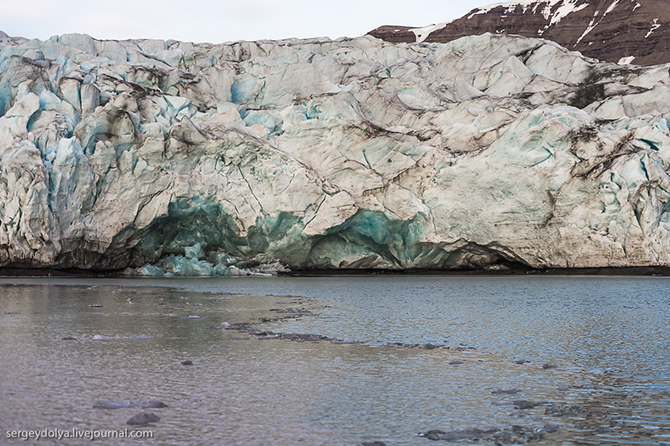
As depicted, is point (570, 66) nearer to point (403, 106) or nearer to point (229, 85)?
point (403, 106)

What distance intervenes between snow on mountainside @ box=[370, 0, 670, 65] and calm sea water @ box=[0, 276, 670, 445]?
54.1 metres

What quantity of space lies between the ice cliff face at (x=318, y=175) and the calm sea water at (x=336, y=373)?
1128 cm

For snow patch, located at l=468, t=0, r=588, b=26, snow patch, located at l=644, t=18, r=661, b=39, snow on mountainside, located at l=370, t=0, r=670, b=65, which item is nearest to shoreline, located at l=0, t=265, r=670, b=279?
snow on mountainside, located at l=370, t=0, r=670, b=65

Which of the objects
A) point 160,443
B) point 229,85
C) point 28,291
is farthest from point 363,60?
point 160,443

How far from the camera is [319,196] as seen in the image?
A: 23.5 metres

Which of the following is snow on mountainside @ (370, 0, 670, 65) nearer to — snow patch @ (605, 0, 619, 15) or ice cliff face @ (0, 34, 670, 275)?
snow patch @ (605, 0, 619, 15)

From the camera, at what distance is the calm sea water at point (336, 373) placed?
3.96 metres

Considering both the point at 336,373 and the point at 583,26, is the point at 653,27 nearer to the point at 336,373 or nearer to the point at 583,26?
the point at 583,26

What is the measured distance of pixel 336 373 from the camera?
5691 millimetres

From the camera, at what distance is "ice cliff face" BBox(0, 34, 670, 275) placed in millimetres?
21531

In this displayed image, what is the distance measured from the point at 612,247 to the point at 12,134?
2232 centimetres

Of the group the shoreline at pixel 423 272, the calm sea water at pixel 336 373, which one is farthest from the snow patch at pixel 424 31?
the calm sea water at pixel 336 373

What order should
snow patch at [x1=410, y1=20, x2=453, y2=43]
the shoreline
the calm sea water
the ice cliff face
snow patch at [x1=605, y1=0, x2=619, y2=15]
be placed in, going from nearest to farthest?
the calm sea water < the ice cliff face < the shoreline < snow patch at [x1=605, y1=0, x2=619, y2=15] < snow patch at [x1=410, y1=20, x2=453, y2=43]

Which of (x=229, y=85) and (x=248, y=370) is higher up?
(x=229, y=85)
